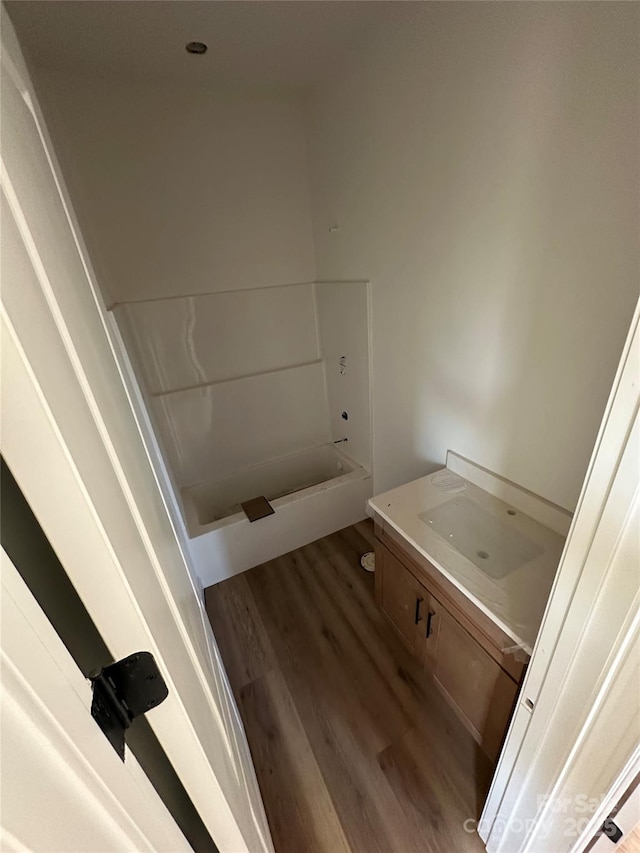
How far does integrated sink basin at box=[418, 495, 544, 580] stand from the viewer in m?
1.25

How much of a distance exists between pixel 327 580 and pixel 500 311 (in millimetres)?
1559

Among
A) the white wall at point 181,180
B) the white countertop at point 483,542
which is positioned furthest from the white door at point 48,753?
the white wall at point 181,180

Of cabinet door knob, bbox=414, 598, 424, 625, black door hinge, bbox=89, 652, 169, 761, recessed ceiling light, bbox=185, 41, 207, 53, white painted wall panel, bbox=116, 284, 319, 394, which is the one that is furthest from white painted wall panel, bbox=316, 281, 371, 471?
black door hinge, bbox=89, 652, 169, 761

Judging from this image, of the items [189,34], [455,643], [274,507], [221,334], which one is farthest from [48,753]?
[221,334]

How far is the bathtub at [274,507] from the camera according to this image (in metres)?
2.01

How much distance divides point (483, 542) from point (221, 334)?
1.85 meters

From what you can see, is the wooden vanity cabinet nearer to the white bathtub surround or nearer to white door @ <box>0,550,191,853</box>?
the white bathtub surround

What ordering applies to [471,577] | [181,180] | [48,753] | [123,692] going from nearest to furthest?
[48,753] < [123,692] < [471,577] < [181,180]

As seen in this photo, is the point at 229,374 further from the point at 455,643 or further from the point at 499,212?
the point at 455,643

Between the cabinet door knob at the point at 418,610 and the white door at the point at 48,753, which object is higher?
the white door at the point at 48,753

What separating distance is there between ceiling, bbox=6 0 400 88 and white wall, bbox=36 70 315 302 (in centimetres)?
13

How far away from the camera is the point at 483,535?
1.38 m

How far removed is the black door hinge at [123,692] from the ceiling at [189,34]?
1912mm

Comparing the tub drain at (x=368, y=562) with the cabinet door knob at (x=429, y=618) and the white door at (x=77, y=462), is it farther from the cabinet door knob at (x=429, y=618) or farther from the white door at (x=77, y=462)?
the white door at (x=77, y=462)
